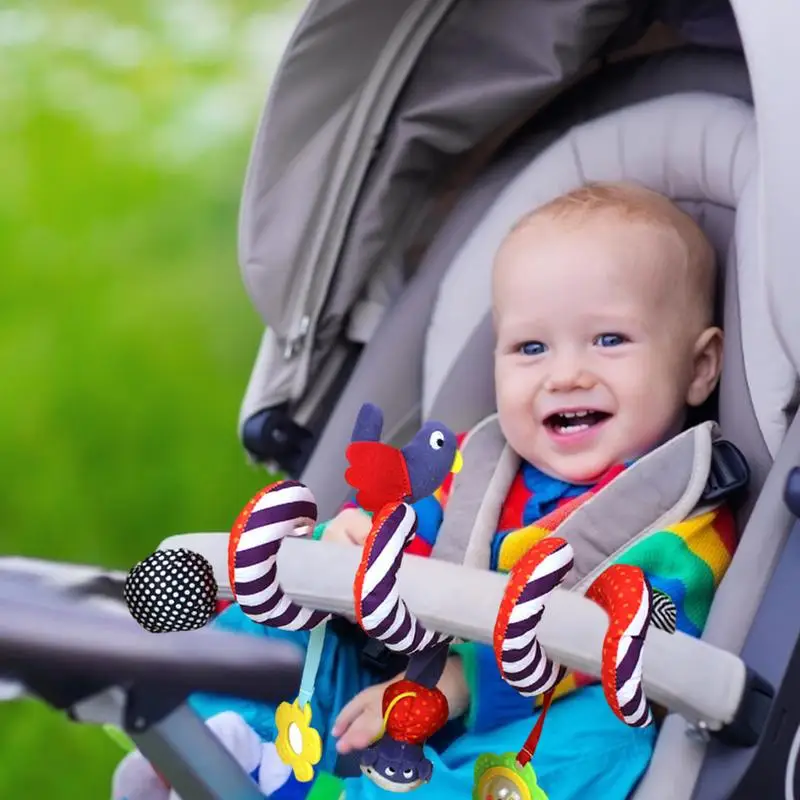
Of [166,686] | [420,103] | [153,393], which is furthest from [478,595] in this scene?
[153,393]

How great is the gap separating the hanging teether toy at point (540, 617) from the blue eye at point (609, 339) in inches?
14.2

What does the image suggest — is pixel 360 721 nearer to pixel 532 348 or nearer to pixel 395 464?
pixel 395 464

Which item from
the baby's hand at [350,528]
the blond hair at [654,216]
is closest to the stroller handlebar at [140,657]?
the baby's hand at [350,528]

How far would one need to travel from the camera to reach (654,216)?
1.04 meters

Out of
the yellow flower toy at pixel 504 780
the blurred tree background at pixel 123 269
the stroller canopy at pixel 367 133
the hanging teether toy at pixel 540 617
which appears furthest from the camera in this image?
the blurred tree background at pixel 123 269

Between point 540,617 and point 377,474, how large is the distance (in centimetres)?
13

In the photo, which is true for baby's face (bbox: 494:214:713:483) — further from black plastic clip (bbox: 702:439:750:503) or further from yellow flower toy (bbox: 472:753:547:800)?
yellow flower toy (bbox: 472:753:547:800)

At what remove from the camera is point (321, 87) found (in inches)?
45.1

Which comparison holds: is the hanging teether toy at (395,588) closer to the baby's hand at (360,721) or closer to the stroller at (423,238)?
the baby's hand at (360,721)

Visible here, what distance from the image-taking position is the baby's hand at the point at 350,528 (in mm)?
955

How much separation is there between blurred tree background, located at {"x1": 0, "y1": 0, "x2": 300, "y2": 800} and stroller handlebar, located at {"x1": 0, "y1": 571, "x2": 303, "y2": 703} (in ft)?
2.72

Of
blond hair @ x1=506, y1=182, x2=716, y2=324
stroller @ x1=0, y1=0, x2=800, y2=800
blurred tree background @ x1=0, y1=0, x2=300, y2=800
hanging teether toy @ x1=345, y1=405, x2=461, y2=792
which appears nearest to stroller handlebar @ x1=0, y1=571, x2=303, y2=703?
stroller @ x1=0, y1=0, x2=800, y2=800

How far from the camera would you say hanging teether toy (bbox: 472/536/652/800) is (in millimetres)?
655

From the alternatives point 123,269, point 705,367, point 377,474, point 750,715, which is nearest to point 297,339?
point 705,367
